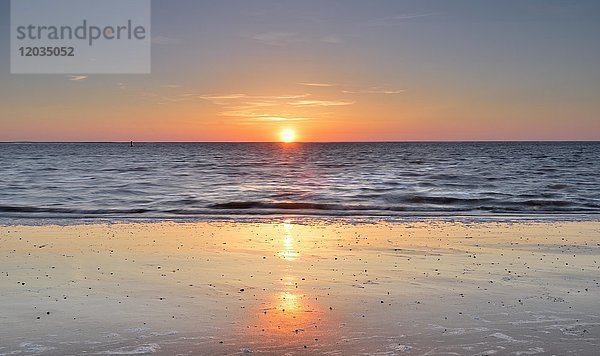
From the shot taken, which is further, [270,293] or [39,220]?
[39,220]

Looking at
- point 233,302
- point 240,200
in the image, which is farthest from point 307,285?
point 240,200

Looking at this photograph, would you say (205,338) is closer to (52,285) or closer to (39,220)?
(52,285)

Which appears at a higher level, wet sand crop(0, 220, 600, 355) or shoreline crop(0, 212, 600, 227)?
wet sand crop(0, 220, 600, 355)

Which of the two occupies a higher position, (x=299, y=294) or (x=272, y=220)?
(x=299, y=294)

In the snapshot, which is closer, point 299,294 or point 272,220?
point 299,294

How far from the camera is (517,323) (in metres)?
7.71

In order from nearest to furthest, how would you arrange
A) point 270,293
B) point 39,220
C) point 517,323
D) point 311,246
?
1. point 517,323
2. point 270,293
3. point 311,246
4. point 39,220

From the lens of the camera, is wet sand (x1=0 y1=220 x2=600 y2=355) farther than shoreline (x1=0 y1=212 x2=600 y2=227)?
No

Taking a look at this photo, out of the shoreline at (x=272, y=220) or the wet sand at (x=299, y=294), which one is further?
the shoreline at (x=272, y=220)

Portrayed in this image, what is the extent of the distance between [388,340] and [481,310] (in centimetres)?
191

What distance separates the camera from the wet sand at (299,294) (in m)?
7.03

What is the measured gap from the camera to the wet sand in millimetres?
7027

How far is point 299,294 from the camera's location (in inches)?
363

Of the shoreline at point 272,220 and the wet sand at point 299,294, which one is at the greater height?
the wet sand at point 299,294
